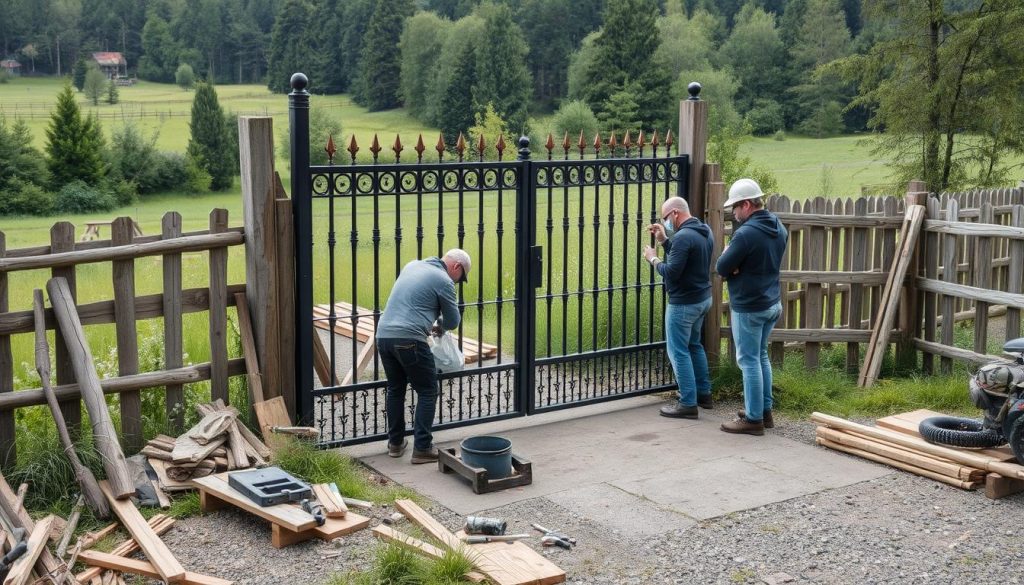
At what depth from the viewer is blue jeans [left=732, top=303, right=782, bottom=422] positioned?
8.48m

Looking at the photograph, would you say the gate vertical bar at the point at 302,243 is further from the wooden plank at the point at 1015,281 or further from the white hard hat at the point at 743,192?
the wooden plank at the point at 1015,281

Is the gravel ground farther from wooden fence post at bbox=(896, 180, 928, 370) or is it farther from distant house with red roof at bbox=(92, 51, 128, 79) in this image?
distant house with red roof at bbox=(92, 51, 128, 79)

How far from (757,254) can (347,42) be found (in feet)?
226

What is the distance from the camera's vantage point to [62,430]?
21.6 ft

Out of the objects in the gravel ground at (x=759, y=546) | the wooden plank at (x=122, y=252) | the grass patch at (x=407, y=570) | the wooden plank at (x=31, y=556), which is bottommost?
the gravel ground at (x=759, y=546)

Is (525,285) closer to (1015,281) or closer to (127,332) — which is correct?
(127,332)

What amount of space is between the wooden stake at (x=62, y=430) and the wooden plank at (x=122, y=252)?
0.70 ft

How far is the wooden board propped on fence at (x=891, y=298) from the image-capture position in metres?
10.0

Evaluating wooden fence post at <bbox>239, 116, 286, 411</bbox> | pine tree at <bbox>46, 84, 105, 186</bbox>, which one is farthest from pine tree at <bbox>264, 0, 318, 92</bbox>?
wooden fence post at <bbox>239, 116, 286, 411</bbox>

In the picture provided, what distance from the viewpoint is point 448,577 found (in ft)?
17.6

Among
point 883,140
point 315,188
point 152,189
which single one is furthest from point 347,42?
point 315,188

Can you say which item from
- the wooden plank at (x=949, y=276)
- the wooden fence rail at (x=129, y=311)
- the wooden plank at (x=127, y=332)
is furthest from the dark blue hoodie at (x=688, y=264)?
the wooden plank at (x=127, y=332)

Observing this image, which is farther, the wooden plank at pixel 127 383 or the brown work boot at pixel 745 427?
the brown work boot at pixel 745 427

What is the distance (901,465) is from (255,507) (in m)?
4.81
